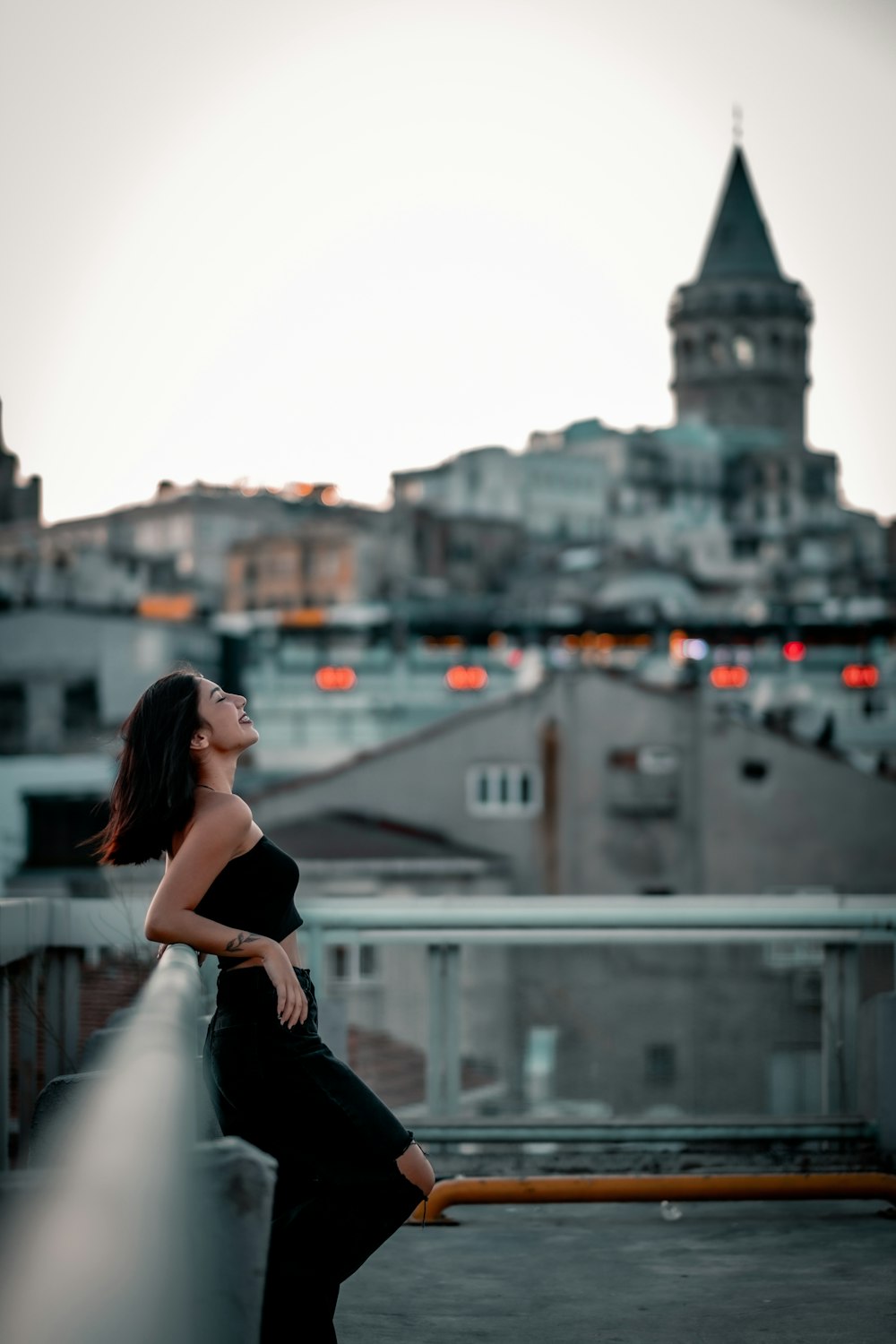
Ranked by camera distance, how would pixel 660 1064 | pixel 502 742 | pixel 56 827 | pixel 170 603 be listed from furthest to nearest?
pixel 170 603
pixel 502 742
pixel 660 1064
pixel 56 827

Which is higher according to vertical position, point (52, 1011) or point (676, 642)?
point (676, 642)

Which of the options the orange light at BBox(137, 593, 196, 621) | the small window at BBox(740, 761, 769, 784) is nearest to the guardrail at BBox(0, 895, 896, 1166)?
the small window at BBox(740, 761, 769, 784)

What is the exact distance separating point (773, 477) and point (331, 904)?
132729 mm

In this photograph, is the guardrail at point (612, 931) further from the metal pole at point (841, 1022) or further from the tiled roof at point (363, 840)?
the tiled roof at point (363, 840)

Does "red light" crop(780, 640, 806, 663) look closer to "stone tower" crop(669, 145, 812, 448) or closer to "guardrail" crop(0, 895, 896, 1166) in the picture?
"guardrail" crop(0, 895, 896, 1166)

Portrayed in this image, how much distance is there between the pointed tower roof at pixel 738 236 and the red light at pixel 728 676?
3152 inches

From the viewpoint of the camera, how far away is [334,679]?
65.8 m

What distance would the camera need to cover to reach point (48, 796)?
116 ft

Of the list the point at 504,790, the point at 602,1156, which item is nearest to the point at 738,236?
the point at 504,790

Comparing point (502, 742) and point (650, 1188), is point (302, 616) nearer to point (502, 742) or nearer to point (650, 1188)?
point (502, 742)

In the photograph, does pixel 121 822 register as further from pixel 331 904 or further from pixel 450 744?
pixel 450 744

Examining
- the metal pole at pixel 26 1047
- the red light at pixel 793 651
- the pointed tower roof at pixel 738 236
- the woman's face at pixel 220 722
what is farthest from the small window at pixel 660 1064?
the pointed tower roof at pixel 738 236

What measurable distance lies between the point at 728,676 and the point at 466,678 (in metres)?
11.0

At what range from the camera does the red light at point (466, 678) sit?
66.1 metres
